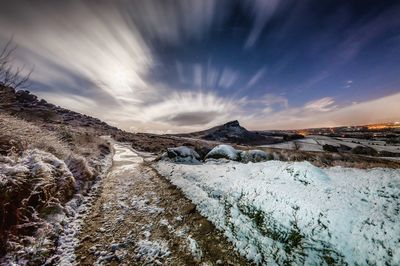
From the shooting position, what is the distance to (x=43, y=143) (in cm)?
1305

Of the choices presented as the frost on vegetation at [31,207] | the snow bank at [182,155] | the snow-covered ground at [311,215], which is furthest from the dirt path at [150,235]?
the snow bank at [182,155]

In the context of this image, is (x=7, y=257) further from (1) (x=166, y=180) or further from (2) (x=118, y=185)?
(1) (x=166, y=180)

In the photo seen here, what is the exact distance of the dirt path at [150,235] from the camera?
6.16m

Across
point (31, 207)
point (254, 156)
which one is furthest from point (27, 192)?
point (254, 156)

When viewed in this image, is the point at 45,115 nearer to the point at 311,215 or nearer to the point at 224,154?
the point at 224,154

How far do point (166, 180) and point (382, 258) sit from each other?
41.3 feet

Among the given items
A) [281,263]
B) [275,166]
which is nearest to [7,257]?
[281,263]

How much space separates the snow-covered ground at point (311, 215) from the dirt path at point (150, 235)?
2.53 ft

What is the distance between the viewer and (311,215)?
644 centimetres

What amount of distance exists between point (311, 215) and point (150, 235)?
6.13 m

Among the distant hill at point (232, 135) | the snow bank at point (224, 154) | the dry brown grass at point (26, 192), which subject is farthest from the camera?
the distant hill at point (232, 135)

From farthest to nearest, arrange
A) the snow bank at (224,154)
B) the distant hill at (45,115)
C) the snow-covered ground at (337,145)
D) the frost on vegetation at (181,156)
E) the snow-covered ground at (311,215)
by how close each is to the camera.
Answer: the distant hill at (45,115) → the snow-covered ground at (337,145) → the frost on vegetation at (181,156) → the snow bank at (224,154) → the snow-covered ground at (311,215)

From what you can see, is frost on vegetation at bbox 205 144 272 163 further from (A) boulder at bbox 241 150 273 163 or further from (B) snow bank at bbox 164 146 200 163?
(B) snow bank at bbox 164 146 200 163

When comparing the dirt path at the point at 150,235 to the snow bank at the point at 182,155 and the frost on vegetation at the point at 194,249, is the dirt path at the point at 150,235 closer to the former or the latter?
the frost on vegetation at the point at 194,249
